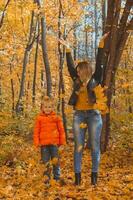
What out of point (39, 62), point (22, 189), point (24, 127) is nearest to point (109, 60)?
point (22, 189)

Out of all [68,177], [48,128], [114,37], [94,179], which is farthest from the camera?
[114,37]

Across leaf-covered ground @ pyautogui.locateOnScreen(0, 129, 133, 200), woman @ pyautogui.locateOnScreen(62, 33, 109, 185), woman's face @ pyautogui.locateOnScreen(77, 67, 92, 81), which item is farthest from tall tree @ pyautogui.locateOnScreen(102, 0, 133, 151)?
woman's face @ pyautogui.locateOnScreen(77, 67, 92, 81)

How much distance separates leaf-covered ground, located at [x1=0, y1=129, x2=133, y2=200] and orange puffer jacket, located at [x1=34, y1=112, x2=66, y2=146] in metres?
0.45

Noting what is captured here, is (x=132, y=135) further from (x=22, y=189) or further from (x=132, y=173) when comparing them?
(x=22, y=189)

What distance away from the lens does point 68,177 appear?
7270mm

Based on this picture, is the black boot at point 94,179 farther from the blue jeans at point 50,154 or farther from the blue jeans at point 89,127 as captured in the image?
the blue jeans at point 50,154

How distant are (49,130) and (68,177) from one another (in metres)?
1.09

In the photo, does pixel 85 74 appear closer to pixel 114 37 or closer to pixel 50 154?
pixel 50 154

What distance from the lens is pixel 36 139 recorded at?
661cm

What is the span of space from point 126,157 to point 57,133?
8.80ft

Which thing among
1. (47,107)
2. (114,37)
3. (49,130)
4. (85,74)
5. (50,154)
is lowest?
(50,154)

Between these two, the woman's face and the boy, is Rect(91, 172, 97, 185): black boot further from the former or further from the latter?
the woman's face

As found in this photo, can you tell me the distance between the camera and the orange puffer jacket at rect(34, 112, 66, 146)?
262 inches

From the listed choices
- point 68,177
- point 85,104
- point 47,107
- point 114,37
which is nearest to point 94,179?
point 68,177
